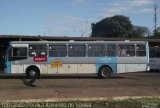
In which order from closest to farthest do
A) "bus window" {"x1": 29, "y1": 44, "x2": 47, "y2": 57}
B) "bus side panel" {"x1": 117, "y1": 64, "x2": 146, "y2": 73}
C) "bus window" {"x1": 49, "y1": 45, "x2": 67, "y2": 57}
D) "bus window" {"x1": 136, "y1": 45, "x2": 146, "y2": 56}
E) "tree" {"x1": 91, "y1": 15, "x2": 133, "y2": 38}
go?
"bus window" {"x1": 29, "y1": 44, "x2": 47, "y2": 57}, "bus window" {"x1": 49, "y1": 45, "x2": 67, "y2": 57}, "bus side panel" {"x1": 117, "y1": 64, "x2": 146, "y2": 73}, "bus window" {"x1": 136, "y1": 45, "x2": 146, "y2": 56}, "tree" {"x1": 91, "y1": 15, "x2": 133, "y2": 38}

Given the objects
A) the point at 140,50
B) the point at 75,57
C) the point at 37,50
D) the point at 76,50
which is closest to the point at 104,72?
the point at 75,57

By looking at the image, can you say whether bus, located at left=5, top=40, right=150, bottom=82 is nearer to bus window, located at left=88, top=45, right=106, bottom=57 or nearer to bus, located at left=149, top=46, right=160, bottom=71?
bus window, located at left=88, top=45, right=106, bottom=57

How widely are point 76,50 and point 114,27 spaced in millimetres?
85482

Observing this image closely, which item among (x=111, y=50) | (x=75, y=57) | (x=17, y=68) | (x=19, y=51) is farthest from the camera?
(x=111, y=50)

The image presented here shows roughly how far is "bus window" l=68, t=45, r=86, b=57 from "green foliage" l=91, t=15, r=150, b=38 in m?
76.7

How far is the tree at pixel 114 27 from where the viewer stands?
110 m

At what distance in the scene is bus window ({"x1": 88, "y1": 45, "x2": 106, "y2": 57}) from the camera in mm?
27875

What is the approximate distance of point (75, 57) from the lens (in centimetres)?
2769

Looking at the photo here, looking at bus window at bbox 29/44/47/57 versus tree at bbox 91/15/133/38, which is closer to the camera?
bus window at bbox 29/44/47/57

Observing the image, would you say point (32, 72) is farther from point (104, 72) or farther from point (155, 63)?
point (155, 63)

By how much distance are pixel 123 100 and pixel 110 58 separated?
13.8m

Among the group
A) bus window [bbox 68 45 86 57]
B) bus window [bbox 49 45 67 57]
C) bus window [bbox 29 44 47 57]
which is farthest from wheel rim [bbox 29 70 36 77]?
bus window [bbox 68 45 86 57]

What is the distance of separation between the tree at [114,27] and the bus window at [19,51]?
77583mm

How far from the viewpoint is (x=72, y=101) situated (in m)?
14.0
